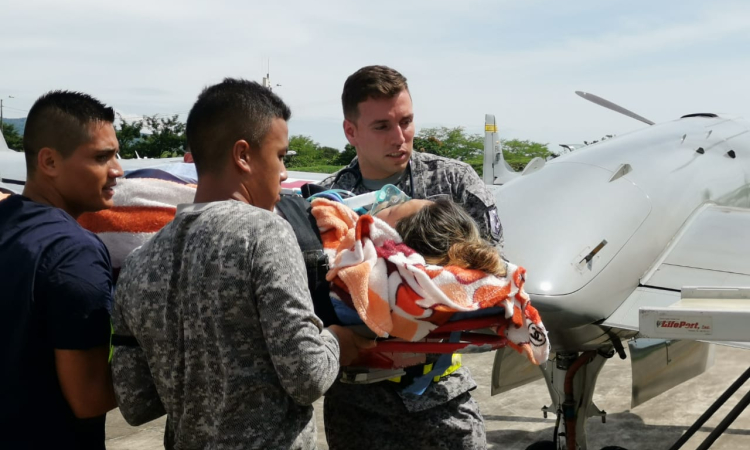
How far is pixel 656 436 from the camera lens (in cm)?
721

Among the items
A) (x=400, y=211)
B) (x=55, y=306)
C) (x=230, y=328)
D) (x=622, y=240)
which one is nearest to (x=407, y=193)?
(x=400, y=211)

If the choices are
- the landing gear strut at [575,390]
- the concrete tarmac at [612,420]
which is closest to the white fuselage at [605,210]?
the landing gear strut at [575,390]

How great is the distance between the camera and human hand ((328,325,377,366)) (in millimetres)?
1918

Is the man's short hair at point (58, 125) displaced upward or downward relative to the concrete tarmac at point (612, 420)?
upward

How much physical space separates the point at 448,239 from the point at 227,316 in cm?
65

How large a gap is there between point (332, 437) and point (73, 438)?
0.79 m

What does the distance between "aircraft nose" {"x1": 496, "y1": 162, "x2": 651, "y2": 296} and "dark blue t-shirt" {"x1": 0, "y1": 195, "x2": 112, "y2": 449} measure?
8.57 feet

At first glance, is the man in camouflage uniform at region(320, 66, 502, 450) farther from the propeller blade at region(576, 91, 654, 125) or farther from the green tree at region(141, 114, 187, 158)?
the green tree at region(141, 114, 187, 158)

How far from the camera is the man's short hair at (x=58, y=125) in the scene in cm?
215

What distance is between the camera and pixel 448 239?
2035mm

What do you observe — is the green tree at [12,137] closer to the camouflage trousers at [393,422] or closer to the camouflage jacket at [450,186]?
the camouflage jacket at [450,186]

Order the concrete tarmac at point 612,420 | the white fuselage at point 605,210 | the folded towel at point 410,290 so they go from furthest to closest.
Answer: the concrete tarmac at point 612,420 → the white fuselage at point 605,210 → the folded towel at point 410,290

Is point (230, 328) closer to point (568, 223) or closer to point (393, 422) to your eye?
point (393, 422)

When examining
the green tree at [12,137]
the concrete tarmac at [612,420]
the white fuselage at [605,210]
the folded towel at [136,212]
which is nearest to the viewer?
the folded towel at [136,212]
